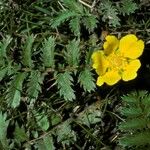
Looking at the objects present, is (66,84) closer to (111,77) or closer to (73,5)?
(111,77)

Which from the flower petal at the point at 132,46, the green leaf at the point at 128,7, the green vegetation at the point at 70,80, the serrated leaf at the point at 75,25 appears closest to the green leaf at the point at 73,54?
the green vegetation at the point at 70,80

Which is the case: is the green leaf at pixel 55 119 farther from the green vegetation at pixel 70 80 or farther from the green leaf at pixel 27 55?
the green leaf at pixel 27 55

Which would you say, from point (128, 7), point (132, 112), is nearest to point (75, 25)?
point (128, 7)

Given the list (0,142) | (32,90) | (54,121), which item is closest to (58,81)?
(32,90)

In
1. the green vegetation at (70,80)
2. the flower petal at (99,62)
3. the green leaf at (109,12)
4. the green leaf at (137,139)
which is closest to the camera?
the green leaf at (137,139)

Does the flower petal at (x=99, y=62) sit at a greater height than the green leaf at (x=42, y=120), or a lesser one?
greater

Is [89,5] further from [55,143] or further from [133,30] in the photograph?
[55,143]
